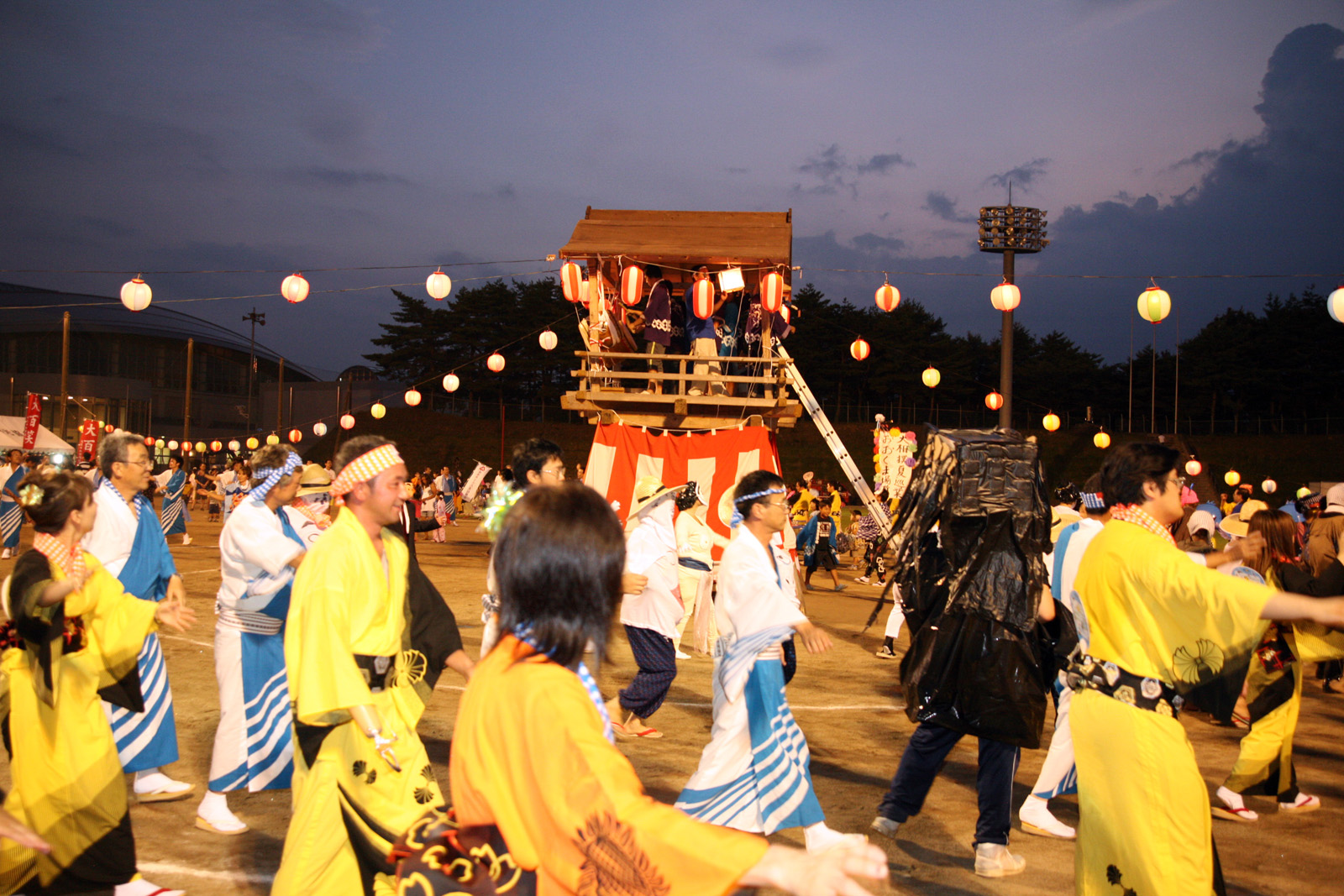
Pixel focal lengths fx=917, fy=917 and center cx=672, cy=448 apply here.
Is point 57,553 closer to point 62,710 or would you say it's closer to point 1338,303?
point 62,710

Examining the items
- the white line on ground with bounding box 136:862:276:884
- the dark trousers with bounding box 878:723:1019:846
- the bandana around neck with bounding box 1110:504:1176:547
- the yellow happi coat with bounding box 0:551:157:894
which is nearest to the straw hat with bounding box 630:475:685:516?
the dark trousers with bounding box 878:723:1019:846

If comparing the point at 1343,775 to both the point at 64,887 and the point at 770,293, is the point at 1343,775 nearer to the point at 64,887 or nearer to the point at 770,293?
the point at 64,887

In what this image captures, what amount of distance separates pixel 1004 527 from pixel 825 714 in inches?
132

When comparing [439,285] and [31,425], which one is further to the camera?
[31,425]

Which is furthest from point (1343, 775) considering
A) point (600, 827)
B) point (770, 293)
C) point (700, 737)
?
point (770, 293)

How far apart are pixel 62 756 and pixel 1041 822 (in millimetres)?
4400

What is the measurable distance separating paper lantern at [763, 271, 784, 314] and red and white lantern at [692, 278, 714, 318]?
2.45ft

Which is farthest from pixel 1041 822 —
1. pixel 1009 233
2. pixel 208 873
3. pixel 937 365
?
pixel 937 365

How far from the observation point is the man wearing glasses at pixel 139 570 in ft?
15.5

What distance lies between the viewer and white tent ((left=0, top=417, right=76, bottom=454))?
29.4m

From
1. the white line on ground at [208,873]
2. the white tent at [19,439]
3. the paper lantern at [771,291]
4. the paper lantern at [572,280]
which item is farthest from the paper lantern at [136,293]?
the white tent at [19,439]

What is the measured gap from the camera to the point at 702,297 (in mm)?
12695

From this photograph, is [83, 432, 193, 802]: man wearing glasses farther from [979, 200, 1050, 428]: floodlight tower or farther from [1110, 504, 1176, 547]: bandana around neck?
[979, 200, 1050, 428]: floodlight tower

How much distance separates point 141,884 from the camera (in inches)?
137
